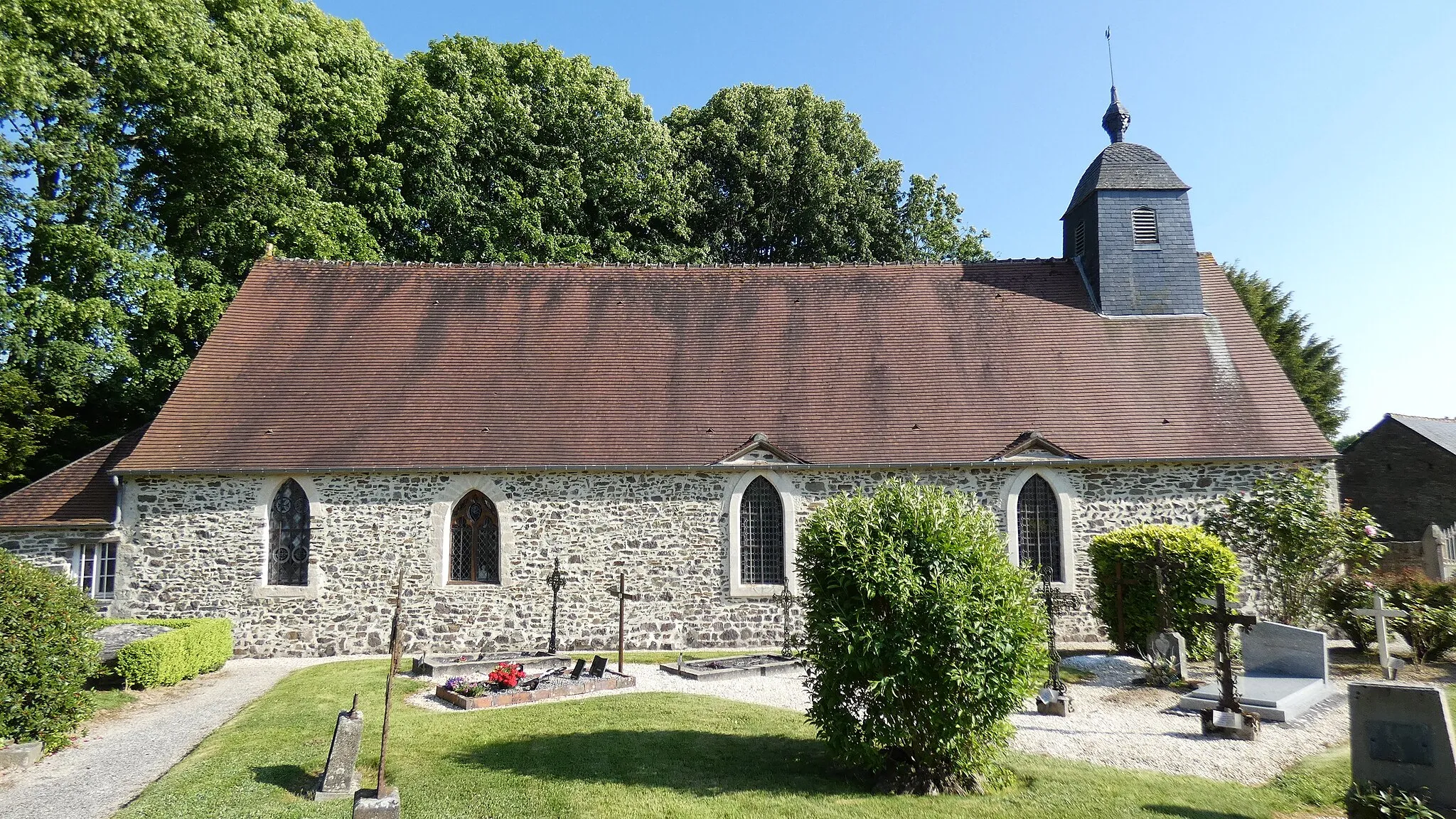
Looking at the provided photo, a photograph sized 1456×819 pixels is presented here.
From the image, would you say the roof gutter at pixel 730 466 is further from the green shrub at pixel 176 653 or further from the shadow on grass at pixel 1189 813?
the shadow on grass at pixel 1189 813

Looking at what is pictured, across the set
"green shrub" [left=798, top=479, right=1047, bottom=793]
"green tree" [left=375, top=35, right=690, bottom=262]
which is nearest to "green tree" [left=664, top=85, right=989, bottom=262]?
"green tree" [left=375, top=35, right=690, bottom=262]

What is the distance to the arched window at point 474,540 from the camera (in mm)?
15117

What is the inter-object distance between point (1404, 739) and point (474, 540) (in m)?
13.2

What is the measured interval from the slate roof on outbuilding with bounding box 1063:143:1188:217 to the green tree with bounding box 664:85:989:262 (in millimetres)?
9982

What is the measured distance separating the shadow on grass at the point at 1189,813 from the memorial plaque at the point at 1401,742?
1.12 metres

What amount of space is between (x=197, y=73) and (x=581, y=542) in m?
15.5

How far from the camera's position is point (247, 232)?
21578 millimetres

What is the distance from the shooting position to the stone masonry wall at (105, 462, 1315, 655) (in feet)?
48.6

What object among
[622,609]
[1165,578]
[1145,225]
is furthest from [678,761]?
[1145,225]

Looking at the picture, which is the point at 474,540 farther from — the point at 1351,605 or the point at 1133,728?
the point at 1351,605

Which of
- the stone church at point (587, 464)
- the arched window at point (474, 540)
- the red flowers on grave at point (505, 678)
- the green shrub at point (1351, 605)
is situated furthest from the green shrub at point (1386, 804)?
the arched window at point (474, 540)

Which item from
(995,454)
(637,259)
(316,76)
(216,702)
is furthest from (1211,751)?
(316,76)

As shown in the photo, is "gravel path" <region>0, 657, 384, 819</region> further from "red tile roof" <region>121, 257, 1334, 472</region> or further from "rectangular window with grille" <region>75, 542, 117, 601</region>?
"red tile roof" <region>121, 257, 1334, 472</region>

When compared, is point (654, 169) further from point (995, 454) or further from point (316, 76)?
point (995, 454)
